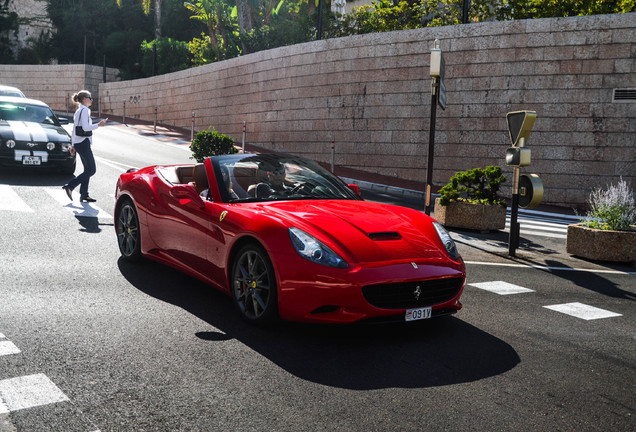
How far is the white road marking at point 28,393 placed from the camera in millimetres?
3553

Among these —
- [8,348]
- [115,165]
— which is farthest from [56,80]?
[8,348]

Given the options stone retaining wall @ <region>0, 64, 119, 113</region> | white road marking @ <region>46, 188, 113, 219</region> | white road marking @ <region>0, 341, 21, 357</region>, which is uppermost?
stone retaining wall @ <region>0, 64, 119, 113</region>

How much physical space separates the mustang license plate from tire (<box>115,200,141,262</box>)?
630cm

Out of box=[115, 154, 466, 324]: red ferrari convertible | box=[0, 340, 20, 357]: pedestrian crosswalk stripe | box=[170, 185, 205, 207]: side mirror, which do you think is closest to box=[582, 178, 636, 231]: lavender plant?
box=[115, 154, 466, 324]: red ferrari convertible

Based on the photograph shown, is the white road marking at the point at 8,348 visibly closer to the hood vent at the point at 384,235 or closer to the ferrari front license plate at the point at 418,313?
the hood vent at the point at 384,235

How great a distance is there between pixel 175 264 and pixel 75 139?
5.88 meters

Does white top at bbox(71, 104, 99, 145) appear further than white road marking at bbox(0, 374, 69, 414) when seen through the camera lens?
Yes

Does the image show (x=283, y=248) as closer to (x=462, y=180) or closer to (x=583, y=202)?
(x=462, y=180)

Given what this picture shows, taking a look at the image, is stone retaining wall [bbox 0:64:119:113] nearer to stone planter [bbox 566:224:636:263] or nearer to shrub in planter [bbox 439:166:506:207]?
shrub in planter [bbox 439:166:506:207]

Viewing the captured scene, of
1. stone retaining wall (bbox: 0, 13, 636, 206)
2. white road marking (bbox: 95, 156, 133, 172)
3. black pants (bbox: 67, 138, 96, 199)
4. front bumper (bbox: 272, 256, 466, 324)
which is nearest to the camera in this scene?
front bumper (bbox: 272, 256, 466, 324)

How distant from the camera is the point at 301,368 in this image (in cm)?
429

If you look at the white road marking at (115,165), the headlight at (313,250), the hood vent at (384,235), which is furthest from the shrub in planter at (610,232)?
the white road marking at (115,165)

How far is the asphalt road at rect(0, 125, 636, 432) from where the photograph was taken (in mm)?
3555

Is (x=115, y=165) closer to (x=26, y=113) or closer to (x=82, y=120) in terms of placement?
(x=26, y=113)
